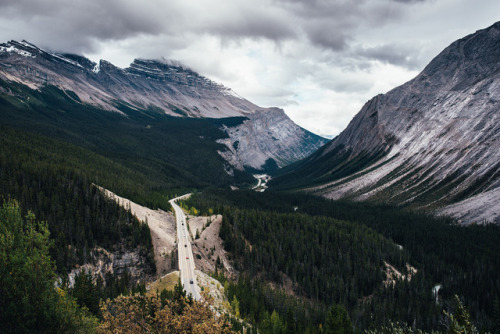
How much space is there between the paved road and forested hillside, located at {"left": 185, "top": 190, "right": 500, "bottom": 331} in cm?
1301

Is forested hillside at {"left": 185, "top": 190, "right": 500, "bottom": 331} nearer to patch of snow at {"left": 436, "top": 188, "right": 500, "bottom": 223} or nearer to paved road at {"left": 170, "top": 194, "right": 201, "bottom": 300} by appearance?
patch of snow at {"left": 436, "top": 188, "right": 500, "bottom": 223}

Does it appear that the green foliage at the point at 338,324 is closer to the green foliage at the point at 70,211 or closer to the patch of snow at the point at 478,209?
the green foliage at the point at 70,211

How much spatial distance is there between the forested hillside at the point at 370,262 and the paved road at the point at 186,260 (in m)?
13.0

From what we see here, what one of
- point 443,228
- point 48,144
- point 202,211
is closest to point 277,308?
point 202,211

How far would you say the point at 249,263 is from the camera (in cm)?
10294

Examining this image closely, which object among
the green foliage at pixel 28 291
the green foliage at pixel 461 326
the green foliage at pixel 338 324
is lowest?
the green foliage at pixel 338 324

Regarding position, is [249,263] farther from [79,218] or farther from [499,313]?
[499,313]

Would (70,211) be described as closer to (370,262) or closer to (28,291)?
(28,291)

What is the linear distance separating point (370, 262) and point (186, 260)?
66.2 m

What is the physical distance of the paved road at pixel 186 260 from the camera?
67.4 metres

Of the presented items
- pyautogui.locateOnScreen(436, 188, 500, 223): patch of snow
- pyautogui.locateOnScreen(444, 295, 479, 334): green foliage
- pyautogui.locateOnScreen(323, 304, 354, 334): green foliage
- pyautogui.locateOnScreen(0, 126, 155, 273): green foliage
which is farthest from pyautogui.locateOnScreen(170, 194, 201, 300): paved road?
pyautogui.locateOnScreen(436, 188, 500, 223): patch of snow

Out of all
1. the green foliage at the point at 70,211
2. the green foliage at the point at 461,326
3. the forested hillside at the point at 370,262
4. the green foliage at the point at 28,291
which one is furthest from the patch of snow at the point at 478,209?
the green foliage at the point at 28,291

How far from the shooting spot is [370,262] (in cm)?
11256

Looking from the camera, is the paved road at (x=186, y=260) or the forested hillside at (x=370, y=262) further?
the forested hillside at (x=370, y=262)
